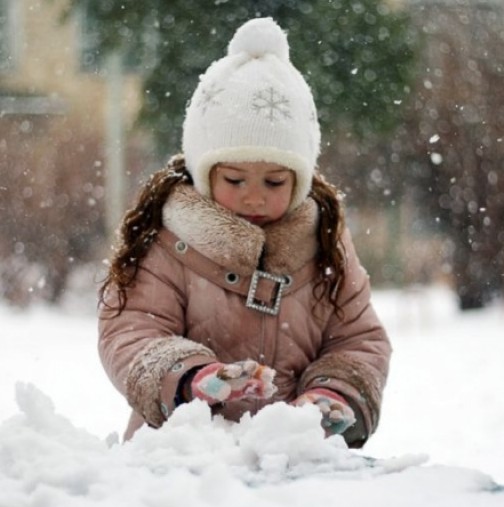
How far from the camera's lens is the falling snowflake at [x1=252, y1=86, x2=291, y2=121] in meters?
2.90

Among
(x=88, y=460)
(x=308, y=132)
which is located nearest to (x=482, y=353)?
(x=308, y=132)

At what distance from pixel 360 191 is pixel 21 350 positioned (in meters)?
6.18

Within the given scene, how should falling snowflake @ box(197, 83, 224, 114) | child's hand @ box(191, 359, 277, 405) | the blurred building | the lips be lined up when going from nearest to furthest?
child's hand @ box(191, 359, 277, 405) → the lips → falling snowflake @ box(197, 83, 224, 114) → the blurred building

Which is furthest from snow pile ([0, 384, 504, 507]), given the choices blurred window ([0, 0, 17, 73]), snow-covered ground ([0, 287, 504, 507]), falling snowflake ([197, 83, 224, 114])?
blurred window ([0, 0, 17, 73])

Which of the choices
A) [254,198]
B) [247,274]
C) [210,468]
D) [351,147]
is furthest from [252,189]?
[351,147]

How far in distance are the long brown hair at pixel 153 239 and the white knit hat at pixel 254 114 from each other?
0.24ft

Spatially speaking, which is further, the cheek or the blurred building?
the blurred building

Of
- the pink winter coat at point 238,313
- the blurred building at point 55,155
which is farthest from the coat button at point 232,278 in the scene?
the blurred building at point 55,155

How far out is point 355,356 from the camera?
2.81 metres

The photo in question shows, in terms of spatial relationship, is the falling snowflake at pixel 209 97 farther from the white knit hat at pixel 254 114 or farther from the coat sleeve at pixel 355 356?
the coat sleeve at pixel 355 356

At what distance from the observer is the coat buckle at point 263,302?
2.77 m

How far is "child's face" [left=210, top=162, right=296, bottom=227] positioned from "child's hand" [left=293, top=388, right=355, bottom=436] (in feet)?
1.51

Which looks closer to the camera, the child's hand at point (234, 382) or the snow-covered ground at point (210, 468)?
the snow-covered ground at point (210, 468)

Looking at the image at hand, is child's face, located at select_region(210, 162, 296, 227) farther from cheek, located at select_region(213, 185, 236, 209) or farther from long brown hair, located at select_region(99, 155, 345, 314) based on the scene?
long brown hair, located at select_region(99, 155, 345, 314)
